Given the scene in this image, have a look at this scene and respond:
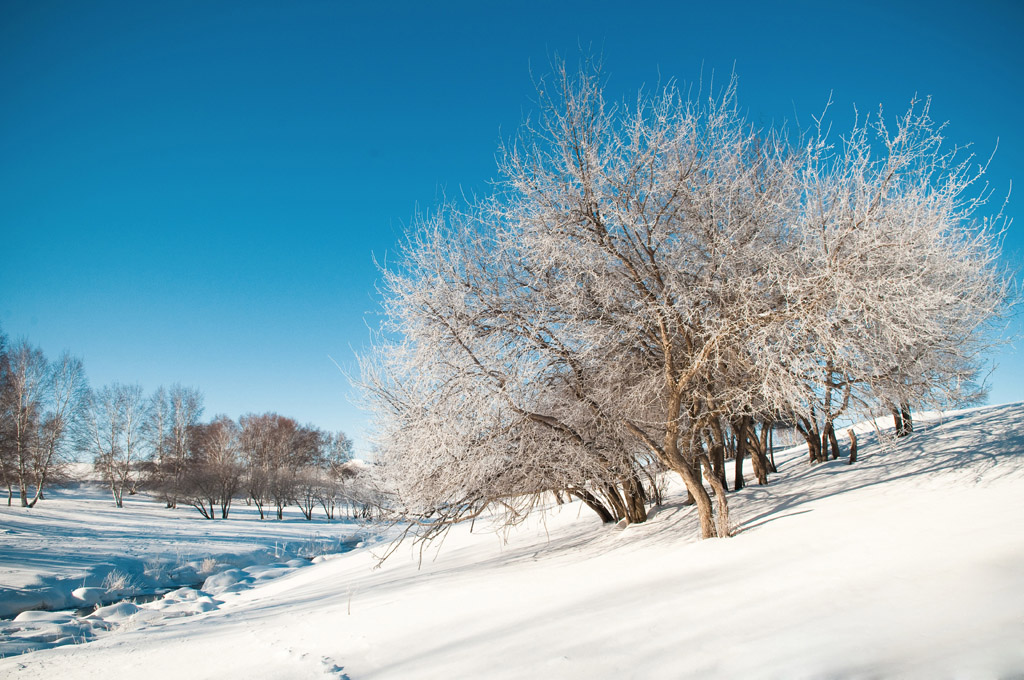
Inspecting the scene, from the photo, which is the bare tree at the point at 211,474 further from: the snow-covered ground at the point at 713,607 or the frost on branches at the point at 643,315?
the frost on branches at the point at 643,315

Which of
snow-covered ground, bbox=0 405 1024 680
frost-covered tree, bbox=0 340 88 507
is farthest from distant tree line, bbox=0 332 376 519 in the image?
snow-covered ground, bbox=0 405 1024 680

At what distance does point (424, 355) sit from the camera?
317 inches

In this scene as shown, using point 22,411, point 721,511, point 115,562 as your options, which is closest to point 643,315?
point 721,511

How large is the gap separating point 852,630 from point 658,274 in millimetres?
5232

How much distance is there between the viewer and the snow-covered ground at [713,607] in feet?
11.3

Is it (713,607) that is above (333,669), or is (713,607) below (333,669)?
above

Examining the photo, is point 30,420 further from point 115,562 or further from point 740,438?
point 740,438

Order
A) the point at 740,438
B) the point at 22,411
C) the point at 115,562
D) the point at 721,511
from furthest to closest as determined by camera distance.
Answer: the point at 22,411 → the point at 115,562 → the point at 740,438 → the point at 721,511

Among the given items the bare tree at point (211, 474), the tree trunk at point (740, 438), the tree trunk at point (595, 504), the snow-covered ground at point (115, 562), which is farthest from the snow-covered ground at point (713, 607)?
the bare tree at point (211, 474)

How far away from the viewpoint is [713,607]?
4562 mm

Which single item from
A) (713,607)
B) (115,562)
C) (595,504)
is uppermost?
(595,504)

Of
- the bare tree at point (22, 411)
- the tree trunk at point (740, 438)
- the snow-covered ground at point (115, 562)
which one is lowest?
the snow-covered ground at point (115, 562)

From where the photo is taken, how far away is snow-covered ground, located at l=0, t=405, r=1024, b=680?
3430 mm

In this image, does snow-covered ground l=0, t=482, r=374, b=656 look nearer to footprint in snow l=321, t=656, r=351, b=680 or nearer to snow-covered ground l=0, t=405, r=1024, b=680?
snow-covered ground l=0, t=405, r=1024, b=680
